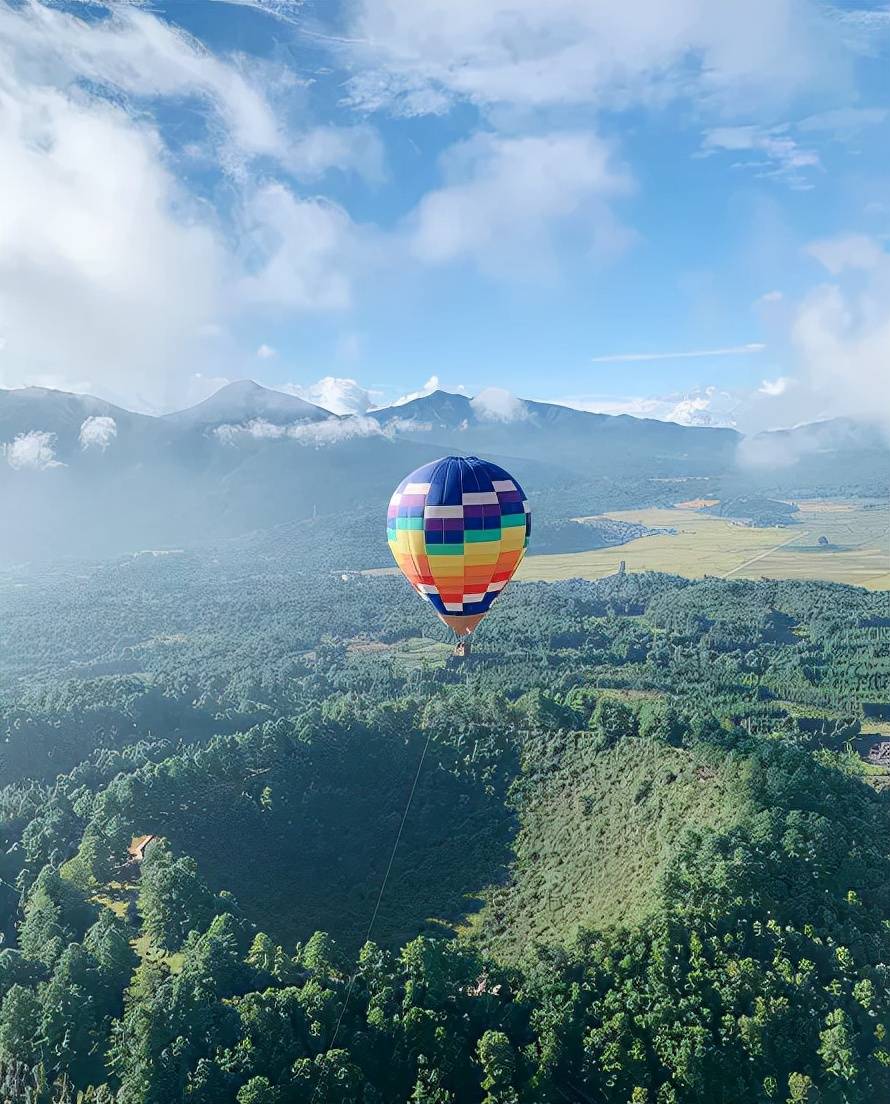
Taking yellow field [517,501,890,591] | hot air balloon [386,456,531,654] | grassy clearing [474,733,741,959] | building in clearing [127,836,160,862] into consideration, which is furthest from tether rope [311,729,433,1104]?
yellow field [517,501,890,591]

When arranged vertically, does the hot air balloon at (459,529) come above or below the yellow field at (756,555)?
above

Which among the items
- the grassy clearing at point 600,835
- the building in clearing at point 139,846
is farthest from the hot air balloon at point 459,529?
the building in clearing at point 139,846

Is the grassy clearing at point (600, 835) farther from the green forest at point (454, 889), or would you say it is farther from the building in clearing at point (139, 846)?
the building in clearing at point (139, 846)

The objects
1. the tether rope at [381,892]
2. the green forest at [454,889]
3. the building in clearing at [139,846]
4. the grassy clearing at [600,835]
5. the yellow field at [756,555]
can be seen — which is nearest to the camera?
the green forest at [454,889]

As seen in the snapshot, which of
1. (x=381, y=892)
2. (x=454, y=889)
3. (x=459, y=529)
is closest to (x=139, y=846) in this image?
(x=381, y=892)

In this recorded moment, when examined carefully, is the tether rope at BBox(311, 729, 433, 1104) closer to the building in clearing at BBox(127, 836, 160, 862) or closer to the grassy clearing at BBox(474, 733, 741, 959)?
the grassy clearing at BBox(474, 733, 741, 959)

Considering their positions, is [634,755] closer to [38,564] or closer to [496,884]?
[496,884]

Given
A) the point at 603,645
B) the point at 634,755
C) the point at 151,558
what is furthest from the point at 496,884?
the point at 151,558
